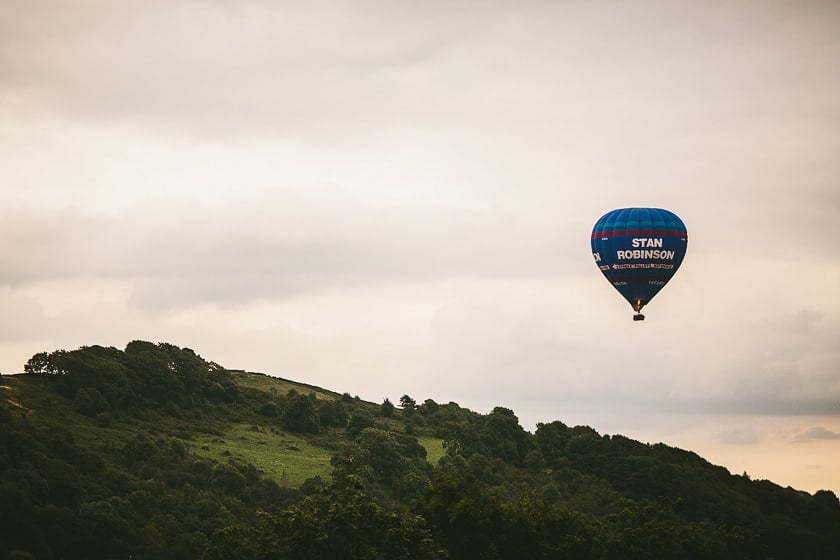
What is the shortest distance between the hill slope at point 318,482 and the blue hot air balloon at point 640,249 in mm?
19437

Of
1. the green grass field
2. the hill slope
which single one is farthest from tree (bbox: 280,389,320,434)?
the green grass field

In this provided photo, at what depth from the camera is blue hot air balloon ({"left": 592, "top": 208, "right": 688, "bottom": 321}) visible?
94625 millimetres

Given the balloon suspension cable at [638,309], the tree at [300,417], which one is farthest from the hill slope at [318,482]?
the balloon suspension cable at [638,309]

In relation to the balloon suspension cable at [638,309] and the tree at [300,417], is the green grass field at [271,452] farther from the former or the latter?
the balloon suspension cable at [638,309]

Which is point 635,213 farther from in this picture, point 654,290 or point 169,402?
point 169,402

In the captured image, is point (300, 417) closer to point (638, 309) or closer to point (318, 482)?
point (318, 482)

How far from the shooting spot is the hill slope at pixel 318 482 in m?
79.6

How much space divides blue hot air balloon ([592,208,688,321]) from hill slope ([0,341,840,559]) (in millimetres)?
19437

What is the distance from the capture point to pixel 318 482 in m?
128

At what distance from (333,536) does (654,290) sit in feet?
127

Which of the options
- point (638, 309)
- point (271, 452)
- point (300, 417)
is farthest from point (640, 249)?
point (300, 417)

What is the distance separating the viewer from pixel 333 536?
7419 cm

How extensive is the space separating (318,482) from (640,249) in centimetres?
5279

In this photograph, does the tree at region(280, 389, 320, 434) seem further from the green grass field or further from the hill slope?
the green grass field
